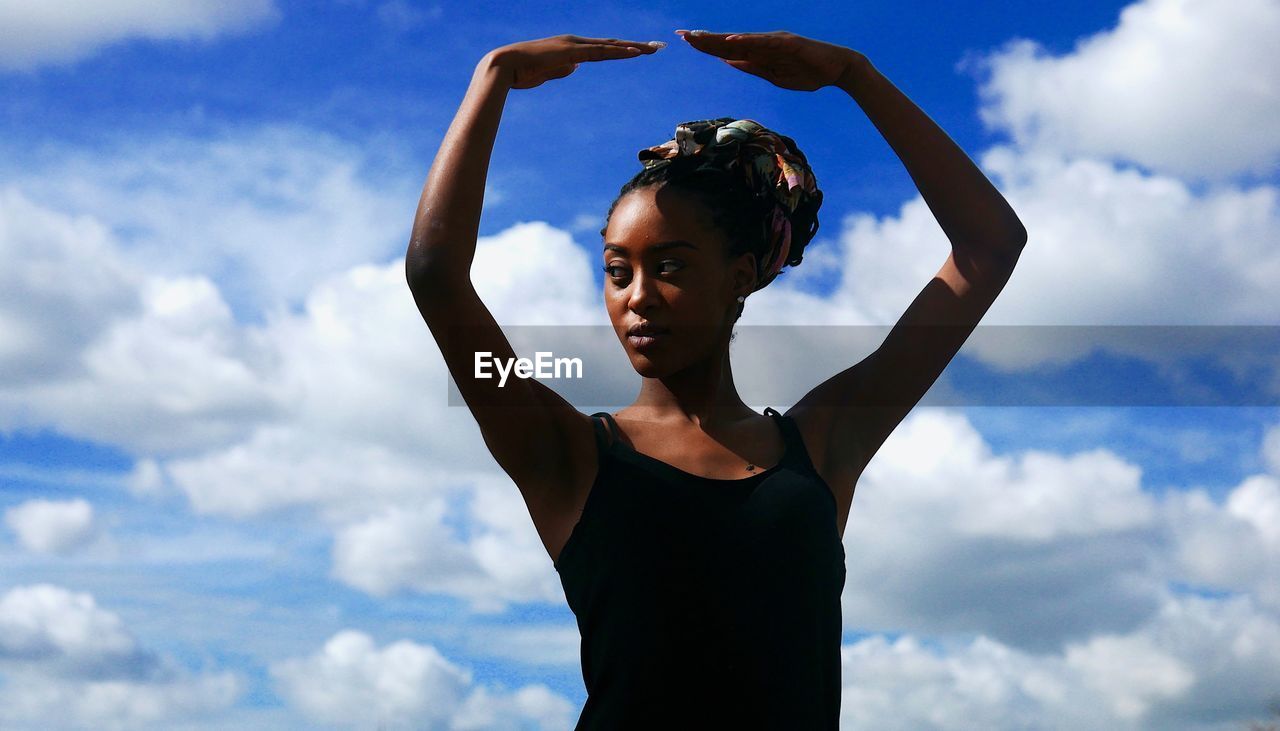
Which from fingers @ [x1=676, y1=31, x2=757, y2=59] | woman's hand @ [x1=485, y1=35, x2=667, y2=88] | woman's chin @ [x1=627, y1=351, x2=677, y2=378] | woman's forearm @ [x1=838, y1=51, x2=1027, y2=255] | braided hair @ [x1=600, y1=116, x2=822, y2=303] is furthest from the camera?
woman's forearm @ [x1=838, y1=51, x2=1027, y2=255]

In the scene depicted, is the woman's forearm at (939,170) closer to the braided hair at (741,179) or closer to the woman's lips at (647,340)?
the braided hair at (741,179)

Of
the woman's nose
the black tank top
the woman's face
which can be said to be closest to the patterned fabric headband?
the woman's face

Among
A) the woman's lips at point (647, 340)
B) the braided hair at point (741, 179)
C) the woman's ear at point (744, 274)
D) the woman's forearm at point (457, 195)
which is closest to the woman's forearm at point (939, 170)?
the braided hair at point (741, 179)

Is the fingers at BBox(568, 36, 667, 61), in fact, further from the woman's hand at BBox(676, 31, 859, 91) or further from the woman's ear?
the woman's ear


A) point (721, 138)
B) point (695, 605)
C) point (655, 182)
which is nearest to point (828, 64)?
point (721, 138)

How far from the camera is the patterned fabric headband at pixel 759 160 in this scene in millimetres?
5883

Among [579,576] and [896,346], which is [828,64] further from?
A: [579,576]

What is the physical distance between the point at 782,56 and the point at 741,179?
62 cm

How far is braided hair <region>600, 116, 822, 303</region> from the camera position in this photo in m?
5.79

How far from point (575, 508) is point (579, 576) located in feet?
0.98

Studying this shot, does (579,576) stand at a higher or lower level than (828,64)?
lower

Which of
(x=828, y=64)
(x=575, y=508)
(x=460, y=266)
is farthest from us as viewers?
(x=828, y=64)

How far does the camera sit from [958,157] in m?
6.36

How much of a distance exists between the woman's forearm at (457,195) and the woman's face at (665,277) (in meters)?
0.70
